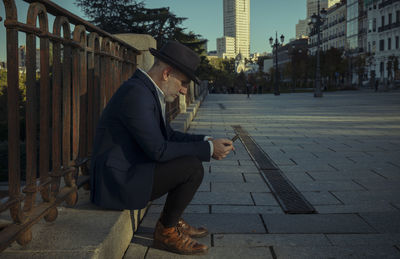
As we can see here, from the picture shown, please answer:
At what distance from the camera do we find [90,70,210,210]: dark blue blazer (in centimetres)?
260

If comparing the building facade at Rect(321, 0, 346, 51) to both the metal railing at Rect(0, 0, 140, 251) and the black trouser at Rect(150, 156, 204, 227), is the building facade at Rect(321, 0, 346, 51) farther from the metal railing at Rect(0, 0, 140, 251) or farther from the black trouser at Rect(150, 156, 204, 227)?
the black trouser at Rect(150, 156, 204, 227)


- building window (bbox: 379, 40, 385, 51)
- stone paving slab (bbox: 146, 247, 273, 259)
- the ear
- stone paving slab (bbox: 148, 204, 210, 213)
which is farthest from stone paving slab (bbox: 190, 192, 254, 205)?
building window (bbox: 379, 40, 385, 51)

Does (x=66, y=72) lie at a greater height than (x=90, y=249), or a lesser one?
greater

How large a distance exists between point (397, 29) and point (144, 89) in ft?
207

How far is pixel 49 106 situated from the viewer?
2.51m

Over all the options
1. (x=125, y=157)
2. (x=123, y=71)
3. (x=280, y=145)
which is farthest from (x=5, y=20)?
(x=280, y=145)

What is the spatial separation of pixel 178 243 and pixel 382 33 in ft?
223

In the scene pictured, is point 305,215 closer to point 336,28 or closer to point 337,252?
point 337,252

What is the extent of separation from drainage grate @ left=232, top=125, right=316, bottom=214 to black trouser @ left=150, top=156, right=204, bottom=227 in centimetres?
129

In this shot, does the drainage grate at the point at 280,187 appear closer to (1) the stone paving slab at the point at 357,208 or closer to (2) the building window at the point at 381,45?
(1) the stone paving slab at the point at 357,208

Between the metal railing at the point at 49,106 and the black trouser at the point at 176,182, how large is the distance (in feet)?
2.04

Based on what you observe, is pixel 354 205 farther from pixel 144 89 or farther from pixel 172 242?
pixel 144 89

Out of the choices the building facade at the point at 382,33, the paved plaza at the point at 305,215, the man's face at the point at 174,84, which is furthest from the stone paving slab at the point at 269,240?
the building facade at the point at 382,33

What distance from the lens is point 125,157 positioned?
2682mm
